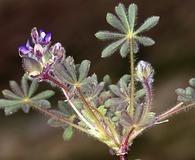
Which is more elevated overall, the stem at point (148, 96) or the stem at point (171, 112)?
the stem at point (148, 96)

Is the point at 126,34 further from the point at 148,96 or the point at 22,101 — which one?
the point at 22,101

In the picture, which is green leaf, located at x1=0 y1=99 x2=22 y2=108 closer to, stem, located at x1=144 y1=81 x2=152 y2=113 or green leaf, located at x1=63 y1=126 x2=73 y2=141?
green leaf, located at x1=63 y1=126 x2=73 y2=141

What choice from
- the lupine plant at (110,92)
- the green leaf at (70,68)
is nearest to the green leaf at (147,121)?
the lupine plant at (110,92)

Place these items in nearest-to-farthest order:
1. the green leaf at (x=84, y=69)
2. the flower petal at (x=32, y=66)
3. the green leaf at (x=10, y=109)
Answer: the flower petal at (x=32, y=66) < the green leaf at (x=84, y=69) < the green leaf at (x=10, y=109)

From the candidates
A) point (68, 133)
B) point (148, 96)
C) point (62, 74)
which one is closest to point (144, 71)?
point (148, 96)

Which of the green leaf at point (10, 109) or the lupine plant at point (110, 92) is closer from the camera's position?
the lupine plant at point (110, 92)

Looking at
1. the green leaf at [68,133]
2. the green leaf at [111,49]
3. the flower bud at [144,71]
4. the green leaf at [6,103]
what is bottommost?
the flower bud at [144,71]

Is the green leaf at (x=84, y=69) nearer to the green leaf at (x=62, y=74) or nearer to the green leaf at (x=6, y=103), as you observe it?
the green leaf at (x=62, y=74)

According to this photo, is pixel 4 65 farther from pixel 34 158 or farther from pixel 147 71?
pixel 147 71

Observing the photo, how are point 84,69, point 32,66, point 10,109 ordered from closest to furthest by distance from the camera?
point 32,66
point 84,69
point 10,109
